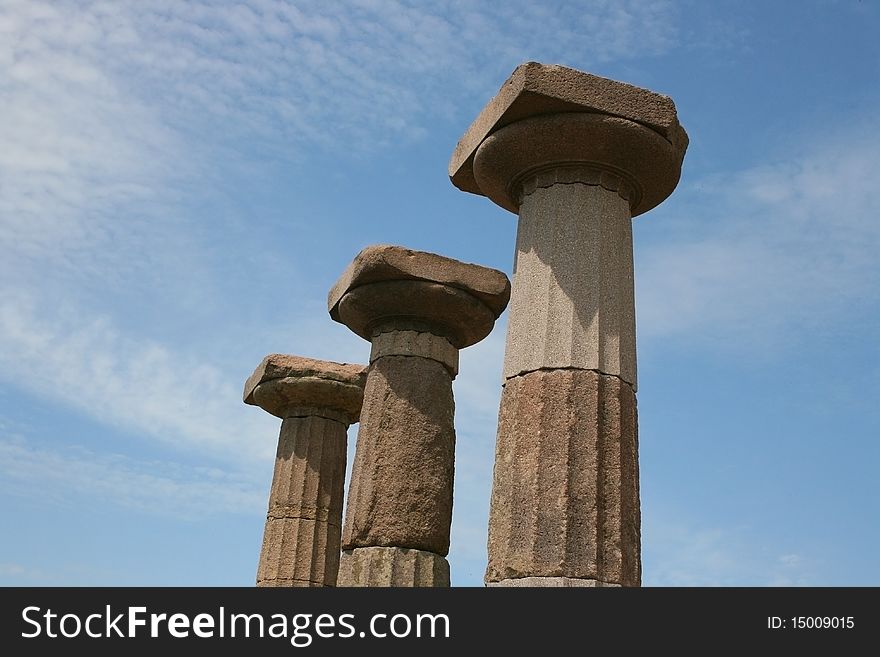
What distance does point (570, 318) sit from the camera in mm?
8625

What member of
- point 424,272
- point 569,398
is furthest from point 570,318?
point 424,272

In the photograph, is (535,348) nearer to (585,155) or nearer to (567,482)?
(567,482)

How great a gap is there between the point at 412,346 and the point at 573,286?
3678 mm

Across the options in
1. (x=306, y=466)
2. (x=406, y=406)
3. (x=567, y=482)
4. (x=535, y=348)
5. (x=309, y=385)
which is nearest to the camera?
(x=567, y=482)

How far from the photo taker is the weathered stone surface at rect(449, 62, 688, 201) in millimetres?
8664

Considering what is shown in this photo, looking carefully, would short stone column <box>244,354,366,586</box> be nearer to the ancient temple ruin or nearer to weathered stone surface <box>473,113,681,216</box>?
the ancient temple ruin

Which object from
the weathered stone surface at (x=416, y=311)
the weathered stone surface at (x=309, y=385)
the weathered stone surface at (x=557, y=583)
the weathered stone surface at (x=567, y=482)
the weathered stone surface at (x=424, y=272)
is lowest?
the weathered stone surface at (x=557, y=583)

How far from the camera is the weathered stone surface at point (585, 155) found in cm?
883

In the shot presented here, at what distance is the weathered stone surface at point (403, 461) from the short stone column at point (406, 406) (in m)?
0.01

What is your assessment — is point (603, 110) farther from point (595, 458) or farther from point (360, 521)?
point (360, 521)

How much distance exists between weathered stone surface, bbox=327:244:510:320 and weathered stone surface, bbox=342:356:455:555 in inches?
39.9

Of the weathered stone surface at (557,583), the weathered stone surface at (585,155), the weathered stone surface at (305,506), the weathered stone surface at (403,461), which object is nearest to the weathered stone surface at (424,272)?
the weathered stone surface at (403,461)

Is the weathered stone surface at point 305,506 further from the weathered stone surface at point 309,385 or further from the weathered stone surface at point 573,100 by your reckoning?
the weathered stone surface at point 573,100
